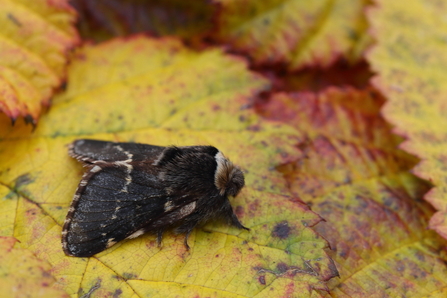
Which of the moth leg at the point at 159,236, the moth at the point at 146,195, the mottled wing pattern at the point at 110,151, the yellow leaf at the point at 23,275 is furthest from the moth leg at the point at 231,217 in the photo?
the yellow leaf at the point at 23,275

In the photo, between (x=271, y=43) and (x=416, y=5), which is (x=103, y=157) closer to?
(x=271, y=43)

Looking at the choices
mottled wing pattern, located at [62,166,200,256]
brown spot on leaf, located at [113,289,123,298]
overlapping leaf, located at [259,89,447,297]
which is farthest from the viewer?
overlapping leaf, located at [259,89,447,297]

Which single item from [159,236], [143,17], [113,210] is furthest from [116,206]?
[143,17]

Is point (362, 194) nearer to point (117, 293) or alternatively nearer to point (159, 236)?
point (159, 236)

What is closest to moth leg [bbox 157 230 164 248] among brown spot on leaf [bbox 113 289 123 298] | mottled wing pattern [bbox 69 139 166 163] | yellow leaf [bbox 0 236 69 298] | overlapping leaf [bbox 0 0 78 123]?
brown spot on leaf [bbox 113 289 123 298]

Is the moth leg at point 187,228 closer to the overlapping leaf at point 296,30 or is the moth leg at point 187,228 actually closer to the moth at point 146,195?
the moth at point 146,195

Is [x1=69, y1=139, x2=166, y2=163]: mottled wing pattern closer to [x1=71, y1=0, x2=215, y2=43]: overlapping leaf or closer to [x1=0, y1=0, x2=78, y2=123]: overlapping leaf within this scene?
[x1=0, y1=0, x2=78, y2=123]: overlapping leaf
